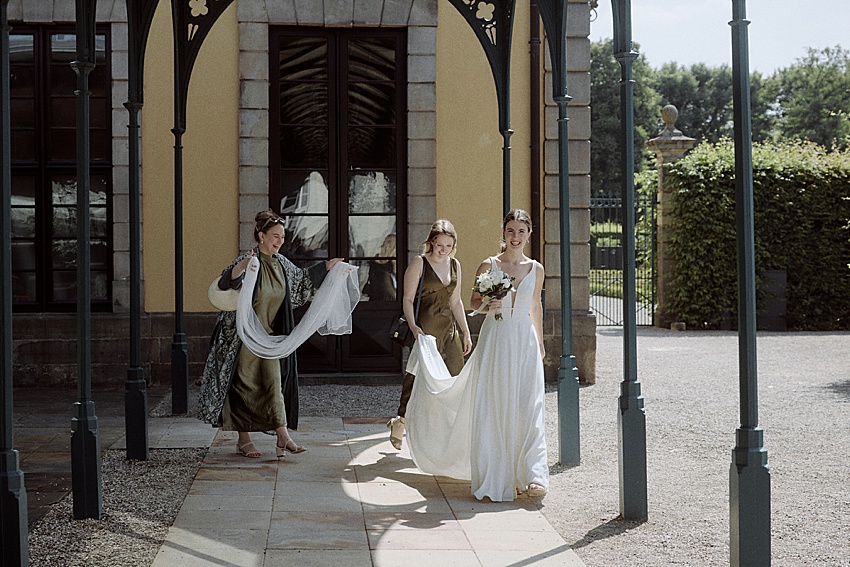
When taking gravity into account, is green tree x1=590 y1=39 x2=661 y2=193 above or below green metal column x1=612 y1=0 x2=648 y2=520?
above

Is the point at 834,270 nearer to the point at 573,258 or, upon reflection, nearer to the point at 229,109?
the point at 573,258

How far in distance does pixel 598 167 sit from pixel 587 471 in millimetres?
44528

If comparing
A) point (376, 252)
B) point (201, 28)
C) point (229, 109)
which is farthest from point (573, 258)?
point (201, 28)

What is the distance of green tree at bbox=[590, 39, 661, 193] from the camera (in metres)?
49.8

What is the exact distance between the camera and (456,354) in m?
7.43

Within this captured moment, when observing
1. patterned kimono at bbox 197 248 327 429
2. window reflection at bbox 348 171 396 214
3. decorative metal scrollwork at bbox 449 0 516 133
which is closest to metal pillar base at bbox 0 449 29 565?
patterned kimono at bbox 197 248 327 429

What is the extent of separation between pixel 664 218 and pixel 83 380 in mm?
14092

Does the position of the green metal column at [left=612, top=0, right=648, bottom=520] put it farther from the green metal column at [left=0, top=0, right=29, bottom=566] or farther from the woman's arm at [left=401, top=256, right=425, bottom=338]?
the green metal column at [left=0, top=0, right=29, bottom=566]

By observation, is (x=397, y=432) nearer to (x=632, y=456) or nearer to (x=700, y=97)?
(x=632, y=456)

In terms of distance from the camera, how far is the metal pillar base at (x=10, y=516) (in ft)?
13.9

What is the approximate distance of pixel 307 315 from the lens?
23.7 feet

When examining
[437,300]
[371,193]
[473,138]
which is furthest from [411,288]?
[473,138]

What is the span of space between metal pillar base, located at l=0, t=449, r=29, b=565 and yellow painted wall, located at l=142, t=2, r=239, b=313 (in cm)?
699

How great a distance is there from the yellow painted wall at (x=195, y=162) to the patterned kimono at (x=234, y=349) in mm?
3975
